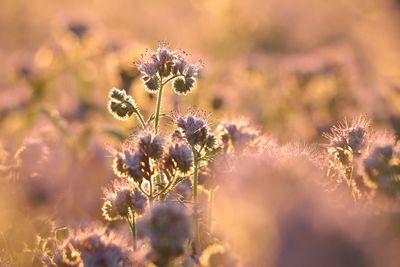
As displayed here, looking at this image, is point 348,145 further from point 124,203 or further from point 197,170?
point 124,203

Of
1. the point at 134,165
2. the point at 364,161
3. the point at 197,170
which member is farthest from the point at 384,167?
the point at 134,165

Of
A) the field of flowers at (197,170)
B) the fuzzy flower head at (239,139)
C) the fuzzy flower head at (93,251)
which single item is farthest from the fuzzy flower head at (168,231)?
the fuzzy flower head at (239,139)

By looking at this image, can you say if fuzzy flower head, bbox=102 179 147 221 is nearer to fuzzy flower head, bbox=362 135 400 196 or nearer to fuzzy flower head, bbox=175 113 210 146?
fuzzy flower head, bbox=175 113 210 146

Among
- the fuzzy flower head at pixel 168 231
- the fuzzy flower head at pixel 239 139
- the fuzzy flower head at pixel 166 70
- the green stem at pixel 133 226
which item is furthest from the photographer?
the fuzzy flower head at pixel 239 139

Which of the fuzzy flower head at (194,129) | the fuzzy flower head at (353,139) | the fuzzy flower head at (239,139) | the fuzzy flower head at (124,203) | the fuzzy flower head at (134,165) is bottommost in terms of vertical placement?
the fuzzy flower head at (124,203)

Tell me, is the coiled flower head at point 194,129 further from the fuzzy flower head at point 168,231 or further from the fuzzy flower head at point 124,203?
the fuzzy flower head at point 168,231

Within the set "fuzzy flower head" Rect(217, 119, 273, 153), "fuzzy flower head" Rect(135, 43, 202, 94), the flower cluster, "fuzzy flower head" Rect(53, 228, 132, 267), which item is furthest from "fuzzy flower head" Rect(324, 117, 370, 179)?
"fuzzy flower head" Rect(53, 228, 132, 267)
